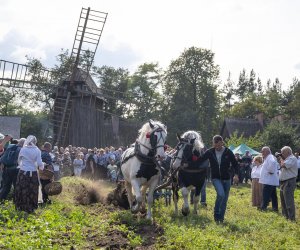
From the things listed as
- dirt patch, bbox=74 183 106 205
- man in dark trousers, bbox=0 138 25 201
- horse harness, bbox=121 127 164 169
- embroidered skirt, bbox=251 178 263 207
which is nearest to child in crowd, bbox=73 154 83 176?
dirt patch, bbox=74 183 106 205

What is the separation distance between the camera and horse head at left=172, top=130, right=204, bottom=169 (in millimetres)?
12422

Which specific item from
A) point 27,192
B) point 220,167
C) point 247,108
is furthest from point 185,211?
point 247,108

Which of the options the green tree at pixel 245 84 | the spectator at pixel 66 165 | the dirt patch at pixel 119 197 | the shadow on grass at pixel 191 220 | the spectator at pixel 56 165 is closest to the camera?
the shadow on grass at pixel 191 220

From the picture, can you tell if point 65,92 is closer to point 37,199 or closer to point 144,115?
point 144,115

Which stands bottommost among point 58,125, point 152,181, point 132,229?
point 132,229

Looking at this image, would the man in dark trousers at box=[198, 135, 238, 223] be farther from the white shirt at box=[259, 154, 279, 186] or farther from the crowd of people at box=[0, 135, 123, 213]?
the crowd of people at box=[0, 135, 123, 213]

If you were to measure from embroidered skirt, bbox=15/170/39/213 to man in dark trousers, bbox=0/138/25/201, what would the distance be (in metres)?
1.11

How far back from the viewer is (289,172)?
519 inches

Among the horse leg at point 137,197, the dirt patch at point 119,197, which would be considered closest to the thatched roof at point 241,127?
the dirt patch at point 119,197

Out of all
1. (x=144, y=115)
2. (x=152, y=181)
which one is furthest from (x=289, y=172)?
(x=144, y=115)

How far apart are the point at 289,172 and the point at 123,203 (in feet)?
15.2

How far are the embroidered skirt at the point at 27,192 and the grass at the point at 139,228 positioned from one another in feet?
0.87

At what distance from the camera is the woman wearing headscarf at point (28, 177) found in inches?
490

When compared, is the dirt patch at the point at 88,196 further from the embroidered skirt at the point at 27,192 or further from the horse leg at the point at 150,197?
the horse leg at the point at 150,197
